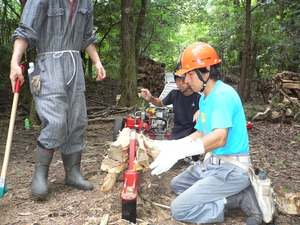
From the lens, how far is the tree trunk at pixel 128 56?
8.61 m

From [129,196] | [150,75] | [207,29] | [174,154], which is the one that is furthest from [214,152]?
[207,29]

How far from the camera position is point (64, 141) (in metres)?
2.95

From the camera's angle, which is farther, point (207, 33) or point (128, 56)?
point (207, 33)

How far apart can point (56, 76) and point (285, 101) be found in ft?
23.7

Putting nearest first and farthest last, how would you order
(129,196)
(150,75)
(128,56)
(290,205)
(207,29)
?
(129,196), (290,205), (128,56), (150,75), (207,29)

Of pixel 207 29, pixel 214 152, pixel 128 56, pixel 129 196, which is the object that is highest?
pixel 207 29

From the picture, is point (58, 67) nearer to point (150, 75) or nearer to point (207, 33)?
point (150, 75)

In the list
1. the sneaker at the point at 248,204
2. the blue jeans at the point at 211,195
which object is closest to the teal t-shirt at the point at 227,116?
the blue jeans at the point at 211,195

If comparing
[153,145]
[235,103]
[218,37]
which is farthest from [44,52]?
[218,37]

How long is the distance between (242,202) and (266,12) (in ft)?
20.5

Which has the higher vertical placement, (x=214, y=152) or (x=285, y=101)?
(x=214, y=152)

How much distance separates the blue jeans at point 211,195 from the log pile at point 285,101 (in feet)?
16.5

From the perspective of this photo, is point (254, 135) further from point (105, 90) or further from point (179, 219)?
point (105, 90)

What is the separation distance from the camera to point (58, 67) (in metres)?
2.86
